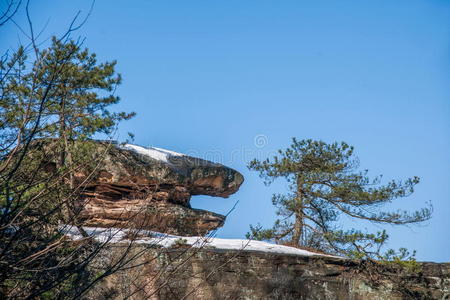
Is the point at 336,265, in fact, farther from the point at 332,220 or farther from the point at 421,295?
the point at 332,220

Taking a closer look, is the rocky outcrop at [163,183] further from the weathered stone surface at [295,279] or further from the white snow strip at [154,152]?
the weathered stone surface at [295,279]

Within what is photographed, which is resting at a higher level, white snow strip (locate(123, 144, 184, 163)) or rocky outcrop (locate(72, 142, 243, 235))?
white snow strip (locate(123, 144, 184, 163))

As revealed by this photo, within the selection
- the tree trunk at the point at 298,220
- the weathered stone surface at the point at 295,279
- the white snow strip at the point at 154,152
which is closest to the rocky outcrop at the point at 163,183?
the white snow strip at the point at 154,152

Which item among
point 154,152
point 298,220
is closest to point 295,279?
point 298,220

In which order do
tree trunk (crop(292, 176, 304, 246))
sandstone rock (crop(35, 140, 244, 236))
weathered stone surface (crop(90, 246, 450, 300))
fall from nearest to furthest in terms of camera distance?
weathered stone surface (crop(90, 246, 450, 300))
sandstone rock (crop(35, 140, 244, 236))
tree trunk (crop(292, 176, 304, 246))

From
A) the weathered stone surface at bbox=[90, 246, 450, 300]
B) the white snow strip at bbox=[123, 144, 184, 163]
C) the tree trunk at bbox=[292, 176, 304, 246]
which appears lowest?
the weathered stone surface at bbox=[90, 246, 450, 300]

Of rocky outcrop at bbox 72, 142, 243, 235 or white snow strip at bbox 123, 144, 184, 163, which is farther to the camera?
white snow strip at bbox 123, 144, 184, 163

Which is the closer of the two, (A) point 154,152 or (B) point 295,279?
(B) point 295,279

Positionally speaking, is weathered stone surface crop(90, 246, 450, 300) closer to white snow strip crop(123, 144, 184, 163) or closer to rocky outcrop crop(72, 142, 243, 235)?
rocky outcrop crop(72, 142, 243, 235)

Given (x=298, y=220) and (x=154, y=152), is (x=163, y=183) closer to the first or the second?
(x=154, y=152)

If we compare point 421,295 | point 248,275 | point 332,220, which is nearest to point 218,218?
point 332,220

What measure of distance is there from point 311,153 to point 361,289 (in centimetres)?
670

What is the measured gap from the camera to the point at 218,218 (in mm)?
13531

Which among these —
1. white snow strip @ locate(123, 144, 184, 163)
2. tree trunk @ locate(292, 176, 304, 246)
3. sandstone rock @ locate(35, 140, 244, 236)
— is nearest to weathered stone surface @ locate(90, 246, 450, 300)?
sandstone rock @ locate(35, 140, 244, 236)
